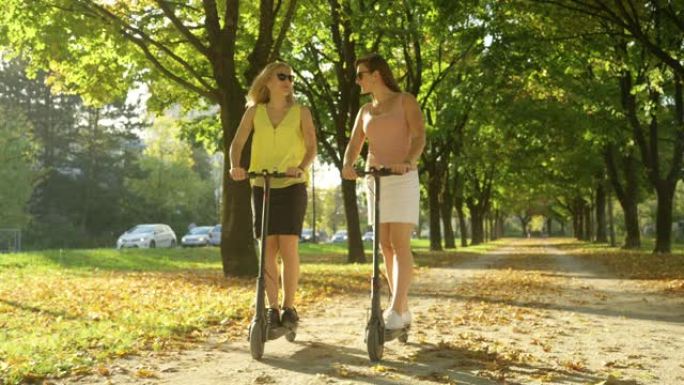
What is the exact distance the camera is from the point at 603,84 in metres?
23.5

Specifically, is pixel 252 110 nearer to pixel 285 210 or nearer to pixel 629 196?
pixel 285 210

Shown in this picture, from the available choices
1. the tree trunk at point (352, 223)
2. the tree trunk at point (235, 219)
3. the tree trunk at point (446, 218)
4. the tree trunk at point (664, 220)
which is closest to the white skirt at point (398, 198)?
the tree trunk at point (235, 219)

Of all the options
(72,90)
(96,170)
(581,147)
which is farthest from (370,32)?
(96,170)

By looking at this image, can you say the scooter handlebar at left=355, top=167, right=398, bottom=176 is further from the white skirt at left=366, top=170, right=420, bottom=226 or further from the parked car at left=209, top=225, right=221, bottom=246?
the parked car at left=209, top=225, right=221, bottom=246

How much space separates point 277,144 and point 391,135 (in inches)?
35.0

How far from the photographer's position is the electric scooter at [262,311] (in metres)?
5.28

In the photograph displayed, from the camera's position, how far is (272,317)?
221 inches

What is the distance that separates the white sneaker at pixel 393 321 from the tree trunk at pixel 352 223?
14786 millimetres

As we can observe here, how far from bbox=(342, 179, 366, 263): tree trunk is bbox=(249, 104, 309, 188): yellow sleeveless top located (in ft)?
47.9

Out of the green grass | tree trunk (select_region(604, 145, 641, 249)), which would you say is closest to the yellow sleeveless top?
the green grass

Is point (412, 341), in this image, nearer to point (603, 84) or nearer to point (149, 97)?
point (149, 97)

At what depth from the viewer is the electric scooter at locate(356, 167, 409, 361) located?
201 inches

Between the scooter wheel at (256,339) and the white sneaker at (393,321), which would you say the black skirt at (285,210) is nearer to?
the scooter wheel at (256,339)

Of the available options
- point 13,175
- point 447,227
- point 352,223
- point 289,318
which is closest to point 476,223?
point 447,227
